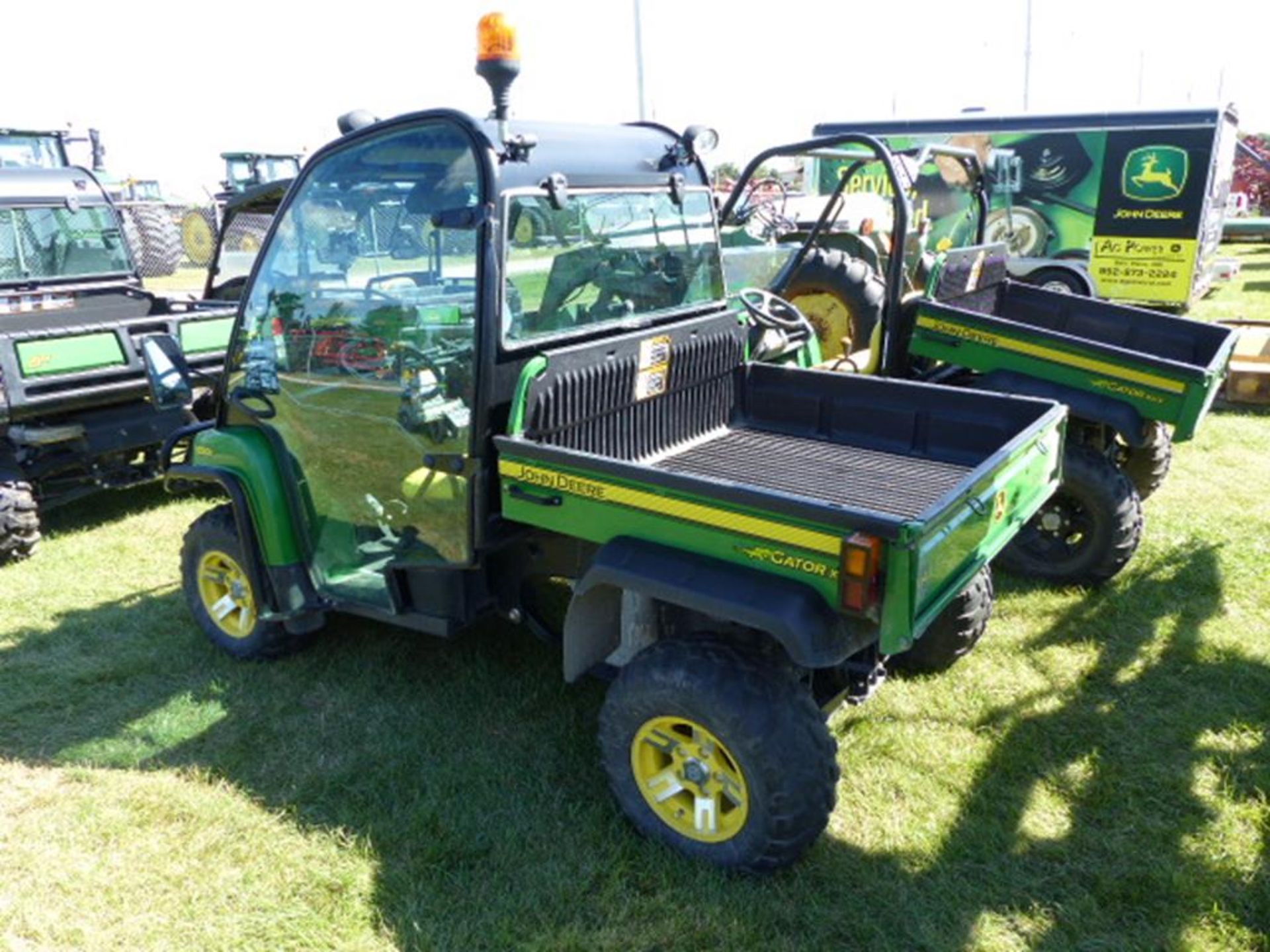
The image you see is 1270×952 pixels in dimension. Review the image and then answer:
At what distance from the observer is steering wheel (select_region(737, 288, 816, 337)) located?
14.8ft

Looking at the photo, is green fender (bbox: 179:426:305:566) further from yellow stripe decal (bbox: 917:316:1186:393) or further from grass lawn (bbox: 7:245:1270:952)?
yellow stripe decal (bbox: 917:316:1186:393)

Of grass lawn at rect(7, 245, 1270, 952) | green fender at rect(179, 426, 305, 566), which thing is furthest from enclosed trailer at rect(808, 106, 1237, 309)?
green fender at rect(179, 426, 305, 566)

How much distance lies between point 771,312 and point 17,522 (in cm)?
392

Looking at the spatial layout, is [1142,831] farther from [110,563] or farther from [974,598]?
[110,563]

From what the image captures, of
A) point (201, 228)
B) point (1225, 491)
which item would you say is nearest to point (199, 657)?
point (1225, 491)

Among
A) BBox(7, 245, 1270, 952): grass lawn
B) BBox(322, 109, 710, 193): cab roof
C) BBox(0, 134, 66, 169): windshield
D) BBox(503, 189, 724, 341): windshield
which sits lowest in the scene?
BBox(7, 245, 1270, 952): grass lawn

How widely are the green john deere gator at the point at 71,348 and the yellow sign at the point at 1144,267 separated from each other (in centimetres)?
984

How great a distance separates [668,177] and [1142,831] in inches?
107

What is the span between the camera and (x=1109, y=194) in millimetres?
11438

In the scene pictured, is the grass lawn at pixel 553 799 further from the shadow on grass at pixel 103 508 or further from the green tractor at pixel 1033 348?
the shadow on grass at pixel 103 508

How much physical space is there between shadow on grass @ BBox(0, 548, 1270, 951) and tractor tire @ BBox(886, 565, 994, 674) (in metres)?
0.32

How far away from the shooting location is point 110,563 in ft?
17.3

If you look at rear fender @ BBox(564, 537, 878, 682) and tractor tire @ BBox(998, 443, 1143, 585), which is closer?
rear fender @ BBox(564, 537, 878, 682)

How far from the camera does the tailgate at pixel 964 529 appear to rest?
245 centimetres
